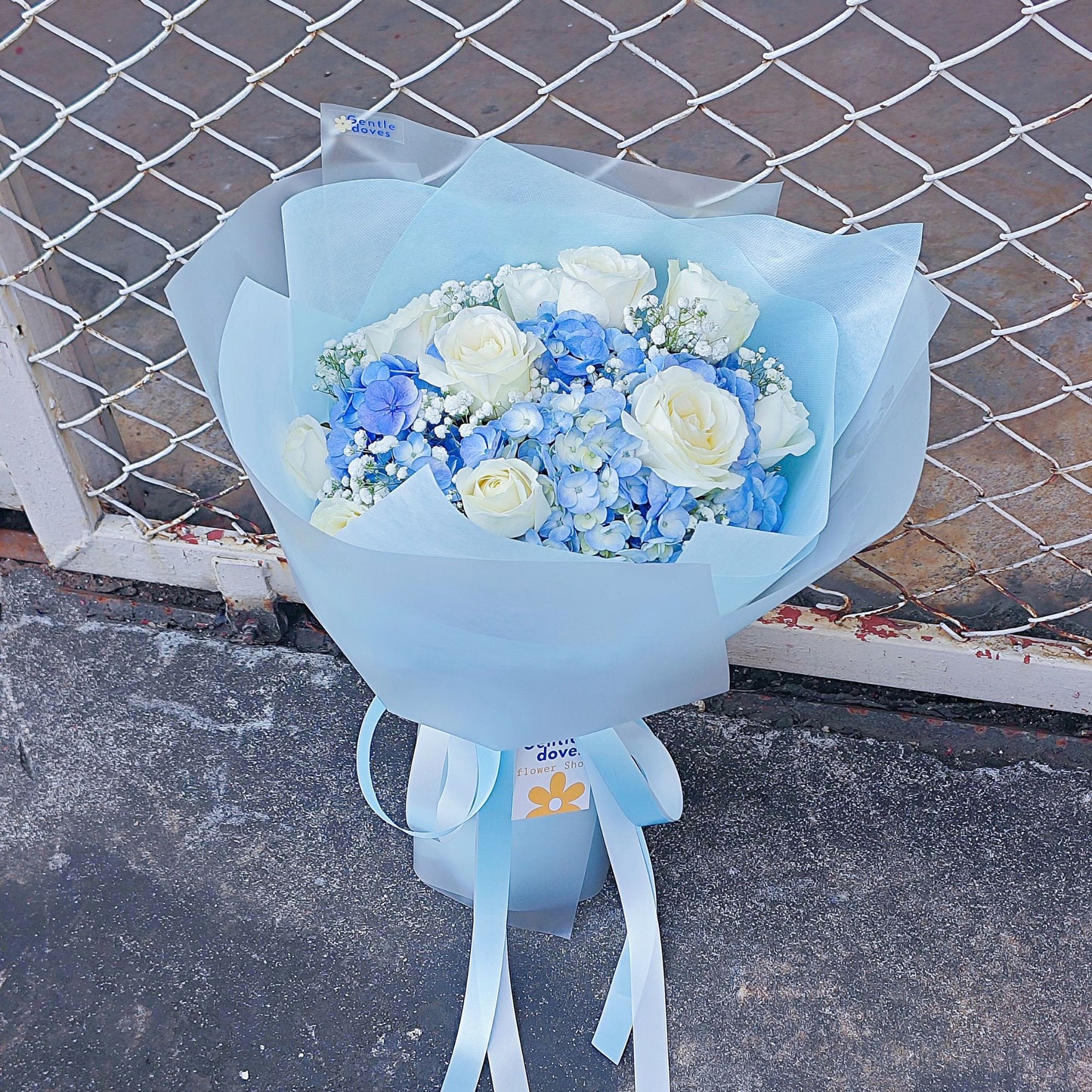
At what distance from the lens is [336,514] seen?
80 cm

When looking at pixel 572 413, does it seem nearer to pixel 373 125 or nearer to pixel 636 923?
pixel 373 125

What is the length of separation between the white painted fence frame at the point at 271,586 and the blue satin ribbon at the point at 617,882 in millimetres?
359

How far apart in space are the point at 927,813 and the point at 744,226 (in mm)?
750

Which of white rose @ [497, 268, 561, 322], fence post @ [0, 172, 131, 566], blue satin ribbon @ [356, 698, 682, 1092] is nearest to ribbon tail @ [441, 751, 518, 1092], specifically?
blue satin ribbon @ [356, 698, 682, 1092]

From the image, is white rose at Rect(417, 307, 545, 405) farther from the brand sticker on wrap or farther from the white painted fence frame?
the white painted fence frame

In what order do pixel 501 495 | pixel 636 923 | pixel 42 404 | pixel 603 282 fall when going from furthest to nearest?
pixel 42 404 < pixel 636 923 < pixel 603 282 < pixel 501 495

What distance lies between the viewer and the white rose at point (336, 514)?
791 millimetres

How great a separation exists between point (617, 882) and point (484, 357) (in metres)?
0.61

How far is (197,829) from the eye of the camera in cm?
126

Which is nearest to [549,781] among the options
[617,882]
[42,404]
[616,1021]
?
[617,882]

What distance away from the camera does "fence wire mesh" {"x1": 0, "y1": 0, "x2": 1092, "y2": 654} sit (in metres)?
1.39

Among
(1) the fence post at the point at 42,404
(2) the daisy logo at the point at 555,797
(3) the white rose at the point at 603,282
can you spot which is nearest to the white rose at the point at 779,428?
(3) the white rose at the point at 603,282

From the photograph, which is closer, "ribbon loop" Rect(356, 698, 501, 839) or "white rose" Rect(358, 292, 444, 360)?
"white rose" Rect(358, 292, 444, 360)

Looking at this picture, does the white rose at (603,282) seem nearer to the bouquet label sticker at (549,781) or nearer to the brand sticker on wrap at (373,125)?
the brand sticker on wrap at (373,125)
